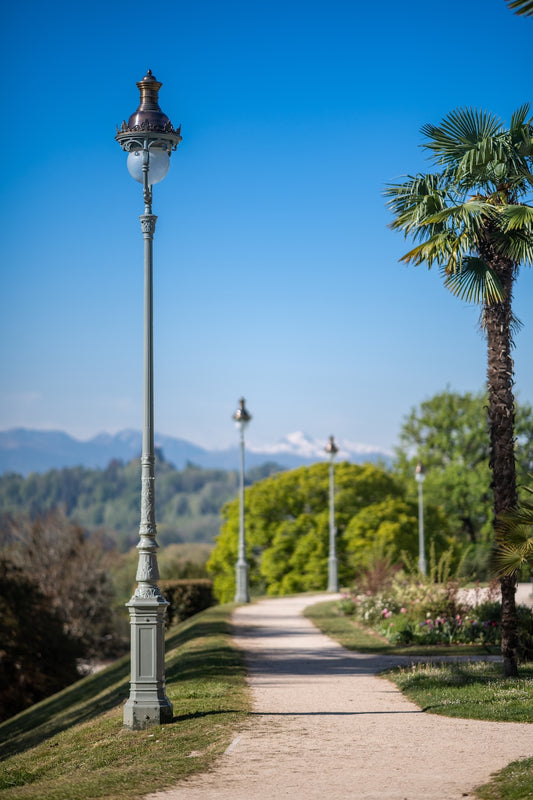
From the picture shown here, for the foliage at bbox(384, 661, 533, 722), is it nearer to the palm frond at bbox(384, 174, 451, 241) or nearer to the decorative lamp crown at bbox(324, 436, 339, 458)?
the palm frond at bbox(384, 174, 451, 241)

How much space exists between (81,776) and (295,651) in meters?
9.38

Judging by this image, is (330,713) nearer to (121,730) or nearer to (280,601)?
(121,730)

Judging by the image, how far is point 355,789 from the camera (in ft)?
25.3

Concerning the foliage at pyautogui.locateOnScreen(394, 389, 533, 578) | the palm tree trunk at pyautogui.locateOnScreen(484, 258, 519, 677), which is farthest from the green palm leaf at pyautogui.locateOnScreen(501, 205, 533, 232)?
the foliage at pyautogui.locateOnScreen(394, 389, 533, 578)

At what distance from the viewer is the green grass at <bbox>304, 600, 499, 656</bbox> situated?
17.0m

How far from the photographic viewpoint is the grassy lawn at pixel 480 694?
754 cm

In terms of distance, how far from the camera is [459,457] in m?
61.1

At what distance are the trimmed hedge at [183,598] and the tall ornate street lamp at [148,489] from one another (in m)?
21.5

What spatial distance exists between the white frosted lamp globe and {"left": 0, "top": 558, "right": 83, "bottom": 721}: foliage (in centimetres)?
1788

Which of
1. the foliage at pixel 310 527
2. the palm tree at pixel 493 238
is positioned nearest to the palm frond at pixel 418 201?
the palm tree at pixel 493 238

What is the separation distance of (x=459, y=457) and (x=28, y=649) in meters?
39.2

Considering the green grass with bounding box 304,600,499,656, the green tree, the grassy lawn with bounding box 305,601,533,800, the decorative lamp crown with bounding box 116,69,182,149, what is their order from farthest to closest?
1. the green tree
2. the green grass with bounding box 304,600,499,656
3. the decorative lamp crown with bounding box 116,69,182,149
4. the grassy lawn with bounding box 305,601,533,800

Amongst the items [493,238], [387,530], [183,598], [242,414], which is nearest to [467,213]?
[493,238]

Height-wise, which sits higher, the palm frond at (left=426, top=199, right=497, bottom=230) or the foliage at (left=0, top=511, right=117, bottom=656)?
the palm frond at (left=426, top=199, right=497, bottom=230)
